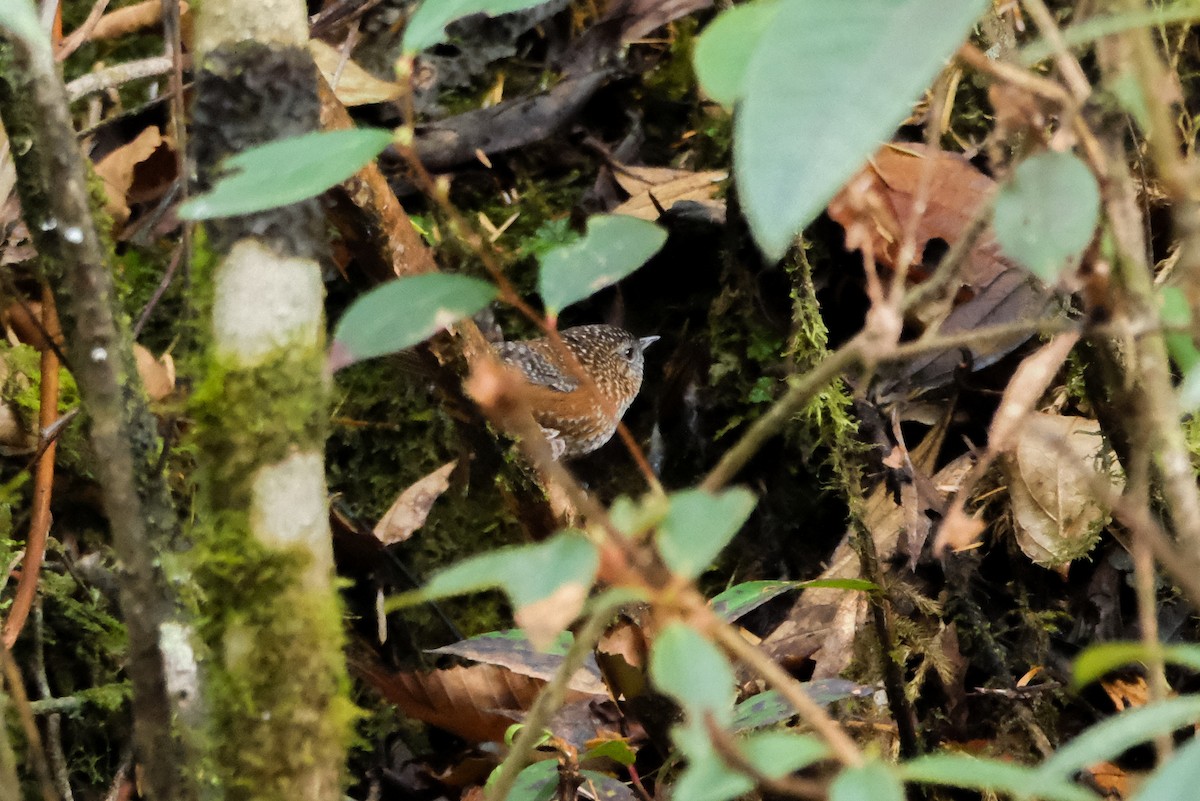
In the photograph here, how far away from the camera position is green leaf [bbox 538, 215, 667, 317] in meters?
1.09

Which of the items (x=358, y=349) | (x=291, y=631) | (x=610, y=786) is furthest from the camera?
(x=610, y=786)

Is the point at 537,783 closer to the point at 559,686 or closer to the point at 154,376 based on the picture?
the point at 559,686

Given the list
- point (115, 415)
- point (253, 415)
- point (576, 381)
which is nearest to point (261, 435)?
point (253, 415)

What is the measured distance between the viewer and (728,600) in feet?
7.04

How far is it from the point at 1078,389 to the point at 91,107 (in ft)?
10.4

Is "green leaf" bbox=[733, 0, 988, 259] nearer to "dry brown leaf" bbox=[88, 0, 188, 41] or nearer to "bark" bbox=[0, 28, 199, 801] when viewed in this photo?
"bark" bbox=[0, 28, 199, 801]

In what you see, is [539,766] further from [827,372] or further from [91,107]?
[91,107]

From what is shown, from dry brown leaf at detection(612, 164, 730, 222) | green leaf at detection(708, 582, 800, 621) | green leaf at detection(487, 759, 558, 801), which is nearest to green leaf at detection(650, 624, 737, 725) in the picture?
green leaf at detection(487, 759, 558, 801)

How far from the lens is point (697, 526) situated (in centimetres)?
81

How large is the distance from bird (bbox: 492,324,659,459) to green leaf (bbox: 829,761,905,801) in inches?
128

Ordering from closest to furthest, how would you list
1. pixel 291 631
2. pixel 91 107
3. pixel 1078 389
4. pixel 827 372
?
pixel 827 372
pixel 291 631
pixel 1078 389
pixel 91 107

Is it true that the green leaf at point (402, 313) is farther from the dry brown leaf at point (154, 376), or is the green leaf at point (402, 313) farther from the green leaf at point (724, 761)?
the dry brown leaf at point (154, 376)

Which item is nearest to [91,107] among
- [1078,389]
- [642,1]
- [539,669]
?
[642,1]

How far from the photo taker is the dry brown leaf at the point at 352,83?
360 cm
